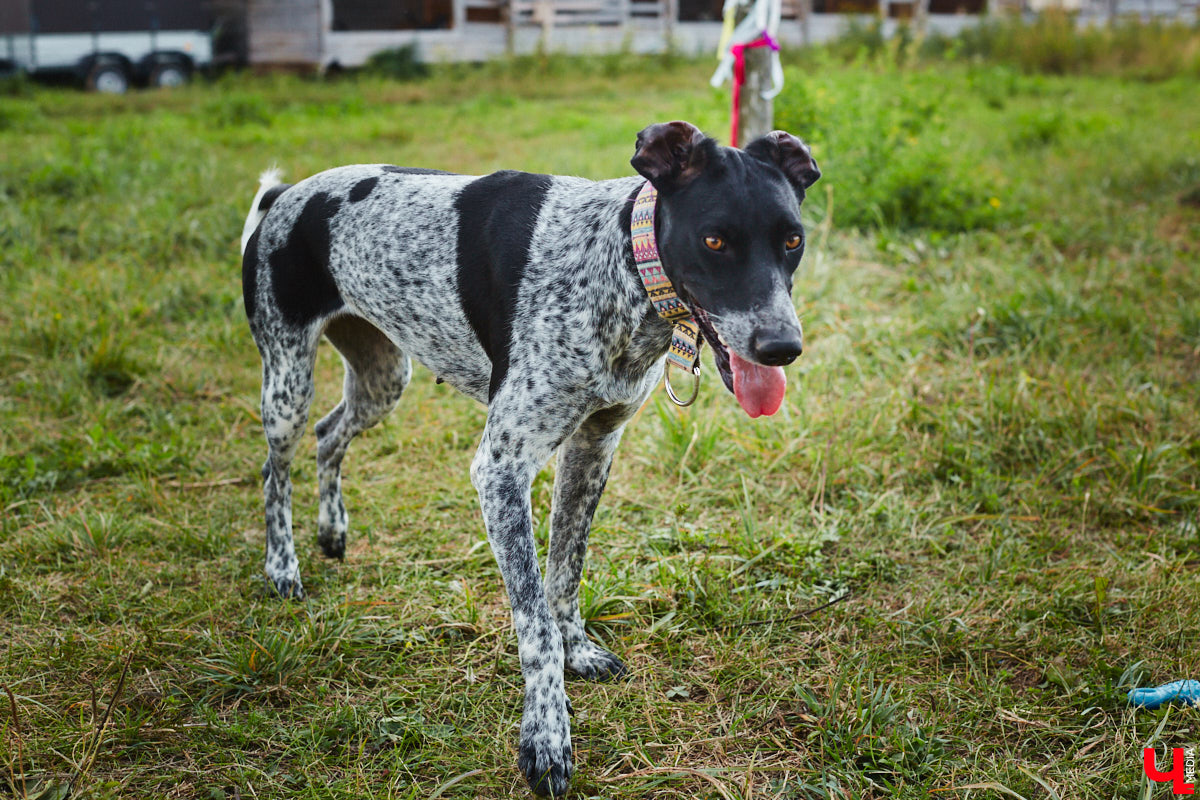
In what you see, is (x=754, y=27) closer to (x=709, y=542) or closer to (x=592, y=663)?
(x=709, y=542)

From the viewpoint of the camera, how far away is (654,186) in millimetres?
2383

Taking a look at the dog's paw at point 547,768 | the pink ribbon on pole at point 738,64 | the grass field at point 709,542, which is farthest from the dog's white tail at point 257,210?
the pink ribbon on pole at point 738,64

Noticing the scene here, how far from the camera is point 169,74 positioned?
15258mm

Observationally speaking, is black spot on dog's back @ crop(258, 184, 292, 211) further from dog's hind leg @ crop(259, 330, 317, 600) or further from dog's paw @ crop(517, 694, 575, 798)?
dog's paw @ crop(517, 694, 575, 798)

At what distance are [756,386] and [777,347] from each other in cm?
21

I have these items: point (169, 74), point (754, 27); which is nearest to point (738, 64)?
point (754, 27)

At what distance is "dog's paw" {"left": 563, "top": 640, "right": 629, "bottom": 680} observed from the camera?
2.96 m

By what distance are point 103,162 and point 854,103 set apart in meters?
6.28

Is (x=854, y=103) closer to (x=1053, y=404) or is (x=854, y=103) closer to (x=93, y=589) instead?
(x=1053, y=404)

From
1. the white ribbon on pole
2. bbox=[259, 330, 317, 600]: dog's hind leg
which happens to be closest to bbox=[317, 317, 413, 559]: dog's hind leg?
bbox=[259, 330, 317, 600]: dog's hind leg

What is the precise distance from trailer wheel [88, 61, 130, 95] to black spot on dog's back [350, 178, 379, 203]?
13749 mm

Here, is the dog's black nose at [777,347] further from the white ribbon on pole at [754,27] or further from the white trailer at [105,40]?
the white trailer at [105,40]

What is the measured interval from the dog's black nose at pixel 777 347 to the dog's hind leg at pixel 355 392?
66.3 inches

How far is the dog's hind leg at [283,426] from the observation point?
3.21 m
